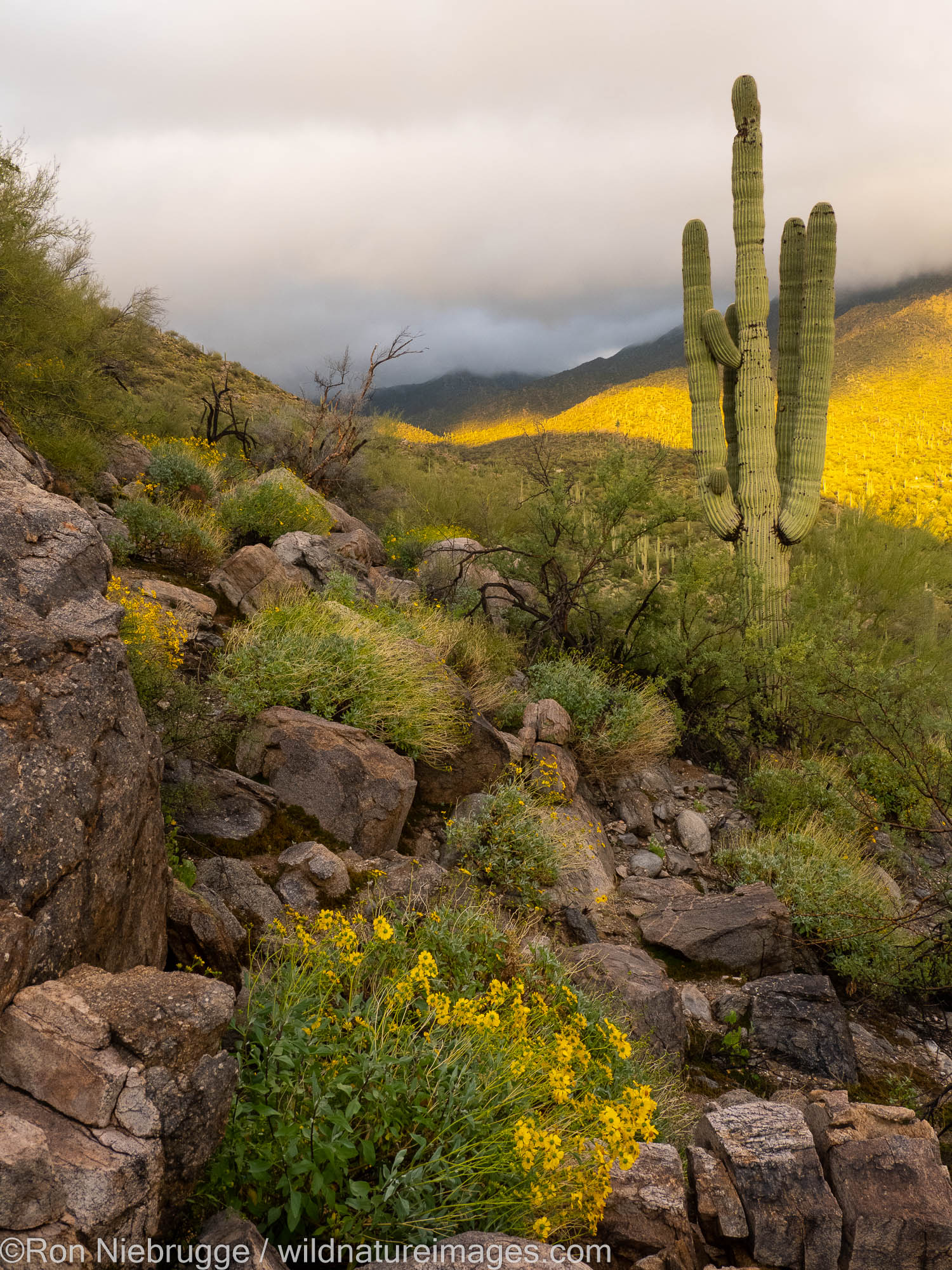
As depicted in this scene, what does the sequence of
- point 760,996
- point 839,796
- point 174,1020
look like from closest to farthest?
point 174,1020 < point 760,996 < point 839,796

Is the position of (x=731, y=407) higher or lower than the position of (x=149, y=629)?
higher

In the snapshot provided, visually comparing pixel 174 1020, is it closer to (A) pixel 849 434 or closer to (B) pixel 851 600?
(B) pixel 851 600

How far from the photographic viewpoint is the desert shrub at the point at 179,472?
10.1 metres

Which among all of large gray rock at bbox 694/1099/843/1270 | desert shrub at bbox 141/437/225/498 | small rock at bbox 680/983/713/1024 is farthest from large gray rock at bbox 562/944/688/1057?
desert shrub at bbox 141/437/225/498

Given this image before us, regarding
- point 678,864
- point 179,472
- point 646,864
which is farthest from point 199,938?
point 179,472

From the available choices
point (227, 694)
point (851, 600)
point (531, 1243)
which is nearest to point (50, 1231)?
point (531, 1243)

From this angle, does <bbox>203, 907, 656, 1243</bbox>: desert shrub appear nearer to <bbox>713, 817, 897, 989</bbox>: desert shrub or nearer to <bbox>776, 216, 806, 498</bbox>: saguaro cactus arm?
<bbox>713, 817, 897, 989</bbox>: desert shrub

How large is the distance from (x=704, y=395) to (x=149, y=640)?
28.8ft

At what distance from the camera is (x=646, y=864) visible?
689cm

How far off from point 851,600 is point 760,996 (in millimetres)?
6626

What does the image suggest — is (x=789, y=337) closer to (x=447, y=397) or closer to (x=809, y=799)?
(x=809, y=799)

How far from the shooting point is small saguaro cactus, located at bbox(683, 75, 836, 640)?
10.1m

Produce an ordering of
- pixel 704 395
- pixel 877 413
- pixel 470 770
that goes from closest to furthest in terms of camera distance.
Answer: pixel 470 770 → pixel 704 395 → pixel 877 413

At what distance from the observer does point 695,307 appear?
10.9 m
